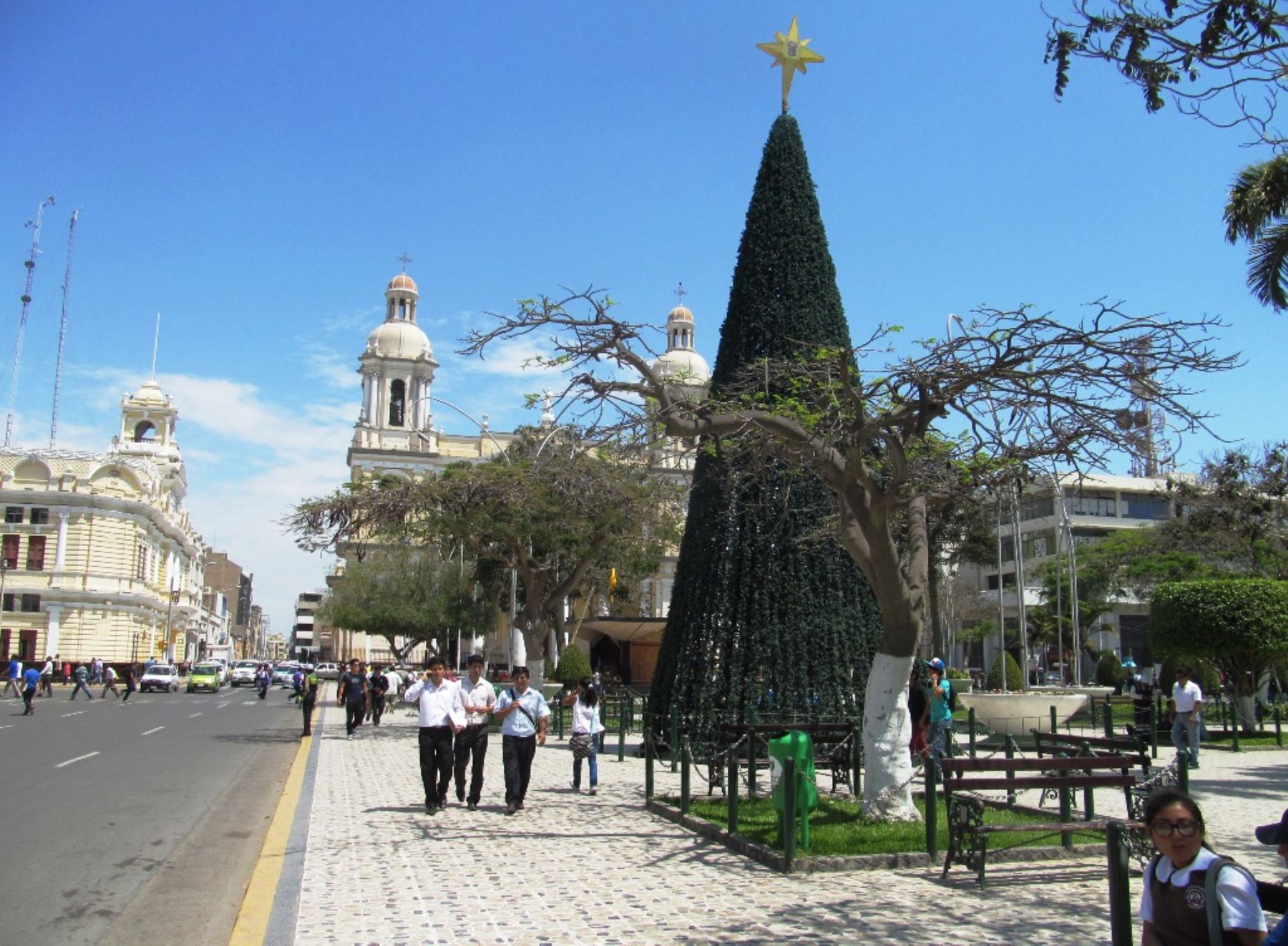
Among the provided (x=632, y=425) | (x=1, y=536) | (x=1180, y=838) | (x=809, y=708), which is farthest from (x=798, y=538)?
(x=1, y=536)

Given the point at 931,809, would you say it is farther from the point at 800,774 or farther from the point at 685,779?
the point at 685,779

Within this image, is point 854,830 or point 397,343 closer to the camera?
point 854,830

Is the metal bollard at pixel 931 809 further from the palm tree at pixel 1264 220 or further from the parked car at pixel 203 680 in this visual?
the parked car at pixel 203 680

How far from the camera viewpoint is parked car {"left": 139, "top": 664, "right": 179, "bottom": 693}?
52500mm

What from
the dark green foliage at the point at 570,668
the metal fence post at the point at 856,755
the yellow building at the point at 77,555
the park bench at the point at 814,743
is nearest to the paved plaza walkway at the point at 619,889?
the park bench at the point at 814,743

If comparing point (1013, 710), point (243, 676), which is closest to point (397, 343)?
point (243, 676)

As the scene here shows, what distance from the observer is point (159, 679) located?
5275cm

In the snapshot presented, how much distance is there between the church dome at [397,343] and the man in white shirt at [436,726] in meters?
72.9

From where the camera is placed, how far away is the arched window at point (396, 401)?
275ft

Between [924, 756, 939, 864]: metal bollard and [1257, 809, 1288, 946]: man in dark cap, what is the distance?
4.79 metres

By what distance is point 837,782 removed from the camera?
13766mm

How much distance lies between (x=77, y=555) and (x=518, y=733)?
197 feet

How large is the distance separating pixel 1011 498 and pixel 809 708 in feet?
14.1

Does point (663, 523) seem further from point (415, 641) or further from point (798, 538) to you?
point (415, 641)
